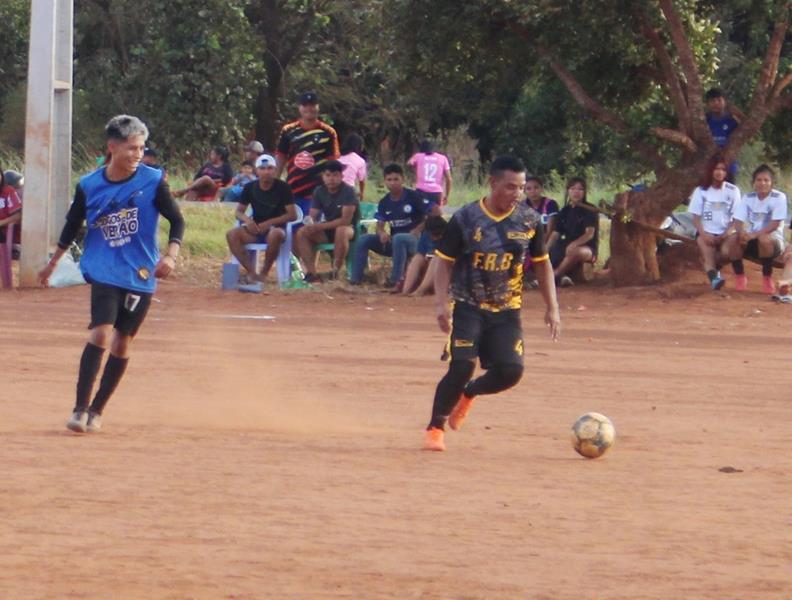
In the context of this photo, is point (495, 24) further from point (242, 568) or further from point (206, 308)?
point (242, 568)

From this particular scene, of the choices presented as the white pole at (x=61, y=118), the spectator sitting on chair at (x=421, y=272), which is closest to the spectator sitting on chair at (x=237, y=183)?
the white pole at (x=61, y=118)

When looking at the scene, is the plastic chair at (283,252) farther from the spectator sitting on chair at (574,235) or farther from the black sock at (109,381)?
the black sock at (109,381)

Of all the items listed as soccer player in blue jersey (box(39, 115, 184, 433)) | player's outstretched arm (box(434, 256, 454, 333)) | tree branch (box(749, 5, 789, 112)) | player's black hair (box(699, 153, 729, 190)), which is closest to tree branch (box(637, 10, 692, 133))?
player's black hair (box(699, 153, 729, 190))

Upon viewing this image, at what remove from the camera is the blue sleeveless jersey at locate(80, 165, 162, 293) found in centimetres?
879

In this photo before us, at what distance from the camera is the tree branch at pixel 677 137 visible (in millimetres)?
18016

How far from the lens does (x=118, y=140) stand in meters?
8.65

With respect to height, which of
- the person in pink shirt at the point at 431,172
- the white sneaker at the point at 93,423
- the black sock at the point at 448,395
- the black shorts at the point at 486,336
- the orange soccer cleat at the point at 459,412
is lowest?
the white sneaker at the point at 93,423

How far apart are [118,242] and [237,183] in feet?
52.8

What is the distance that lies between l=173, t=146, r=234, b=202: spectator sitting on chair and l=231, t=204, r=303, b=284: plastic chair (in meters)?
6.06

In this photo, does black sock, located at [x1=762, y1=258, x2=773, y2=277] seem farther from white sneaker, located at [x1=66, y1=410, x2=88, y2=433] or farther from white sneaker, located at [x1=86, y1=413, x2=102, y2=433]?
white sneaker, located at [x1=66, y1=410, x2=88, y2=433]

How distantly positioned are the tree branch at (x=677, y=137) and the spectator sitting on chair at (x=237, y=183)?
778 cm

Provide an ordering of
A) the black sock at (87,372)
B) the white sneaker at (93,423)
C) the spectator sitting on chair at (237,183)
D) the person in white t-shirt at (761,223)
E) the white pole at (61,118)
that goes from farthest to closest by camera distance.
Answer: the spectator sitting on chair at (237,183) → the white pole at (61,118) → the person in white t-shirt at (761,223) → the white sneaker at (93,423) → the black sock at (87,372)

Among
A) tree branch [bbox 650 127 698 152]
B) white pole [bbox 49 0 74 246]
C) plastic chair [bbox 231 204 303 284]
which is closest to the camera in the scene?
tree branch [bbox 650 127 698 152]

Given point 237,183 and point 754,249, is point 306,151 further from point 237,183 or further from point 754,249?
point 754,249
